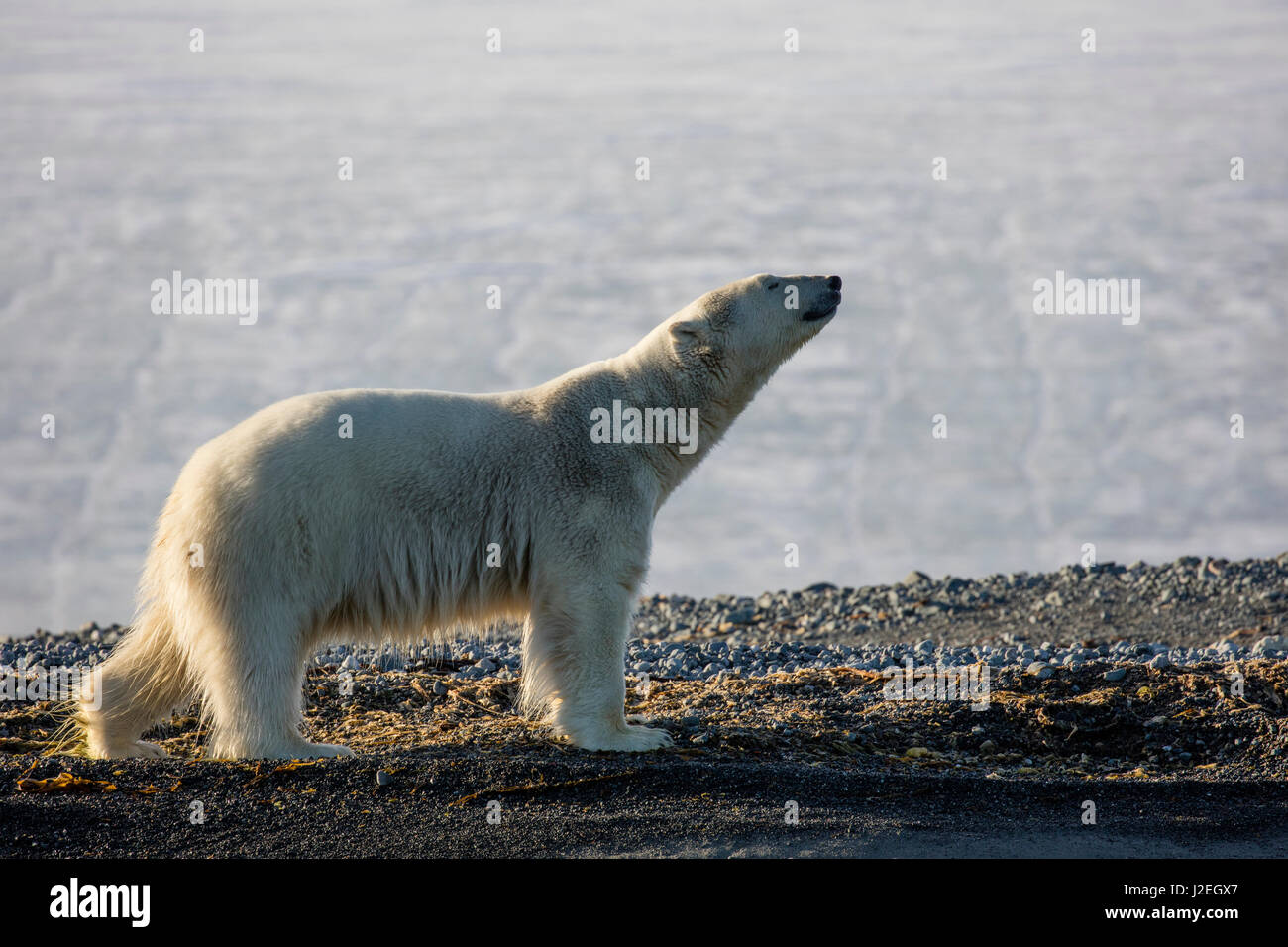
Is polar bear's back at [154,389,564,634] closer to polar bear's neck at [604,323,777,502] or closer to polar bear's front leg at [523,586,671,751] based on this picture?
polar bear's front leg at [523,586,671,751]

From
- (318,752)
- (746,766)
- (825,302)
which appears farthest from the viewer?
(825,302)

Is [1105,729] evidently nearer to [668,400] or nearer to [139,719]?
[668,400]

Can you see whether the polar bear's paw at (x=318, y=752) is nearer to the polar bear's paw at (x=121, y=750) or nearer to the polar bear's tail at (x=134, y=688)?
the polar bear's tail at (x=134, y=688)

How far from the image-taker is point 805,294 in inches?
Result: 326

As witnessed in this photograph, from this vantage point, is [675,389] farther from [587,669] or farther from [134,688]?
[134,688]

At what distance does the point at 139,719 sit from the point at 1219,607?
428 inches

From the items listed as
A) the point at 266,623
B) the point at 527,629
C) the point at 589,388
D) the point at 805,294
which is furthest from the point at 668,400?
the point at 266,623

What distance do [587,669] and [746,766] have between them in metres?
1.08

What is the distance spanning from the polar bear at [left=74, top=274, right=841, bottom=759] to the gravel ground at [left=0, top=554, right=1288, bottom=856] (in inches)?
17.4

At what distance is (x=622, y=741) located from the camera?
293 inches

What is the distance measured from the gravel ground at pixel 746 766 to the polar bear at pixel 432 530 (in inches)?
17.4

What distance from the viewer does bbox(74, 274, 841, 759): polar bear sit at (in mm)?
7109

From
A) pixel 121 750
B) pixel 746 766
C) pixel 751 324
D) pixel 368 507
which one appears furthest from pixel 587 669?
pixel 121 750

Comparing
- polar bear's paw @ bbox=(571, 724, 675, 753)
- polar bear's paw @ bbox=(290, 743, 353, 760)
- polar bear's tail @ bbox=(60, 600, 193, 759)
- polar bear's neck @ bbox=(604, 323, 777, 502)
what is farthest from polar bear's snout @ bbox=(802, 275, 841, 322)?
polar bear's tail @ bbox=(60, 600, 193, 759)
